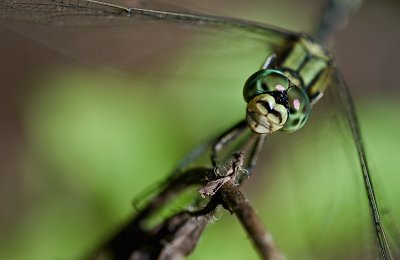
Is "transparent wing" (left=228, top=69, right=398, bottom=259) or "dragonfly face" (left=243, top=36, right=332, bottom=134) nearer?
"dragonfly face" (left=243, top=36, right=332, bottom=134)

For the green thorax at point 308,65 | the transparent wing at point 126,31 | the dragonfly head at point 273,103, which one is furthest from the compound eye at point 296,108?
the transparent wing at point 126,31

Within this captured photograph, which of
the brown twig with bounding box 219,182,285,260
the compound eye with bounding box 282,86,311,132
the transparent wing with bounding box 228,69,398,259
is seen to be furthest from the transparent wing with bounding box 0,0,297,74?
the brown twig with bounding box 219,182,285,260

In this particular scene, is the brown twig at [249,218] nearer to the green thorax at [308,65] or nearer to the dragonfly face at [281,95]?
the dragonfly face at [281,95]

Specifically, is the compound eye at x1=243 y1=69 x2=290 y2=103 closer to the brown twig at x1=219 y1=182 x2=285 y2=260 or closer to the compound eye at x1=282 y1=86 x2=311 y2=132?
the compound eye at x1=282 y1=86 x2=311 y2=132

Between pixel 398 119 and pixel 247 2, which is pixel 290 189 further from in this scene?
pixel 247 2

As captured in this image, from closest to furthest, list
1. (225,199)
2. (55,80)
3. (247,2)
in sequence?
(225,199), (55,80), (247,2)

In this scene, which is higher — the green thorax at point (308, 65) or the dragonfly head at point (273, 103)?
the green thorax at point (308, 65)

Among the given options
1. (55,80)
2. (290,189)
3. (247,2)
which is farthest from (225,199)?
(247,2)
